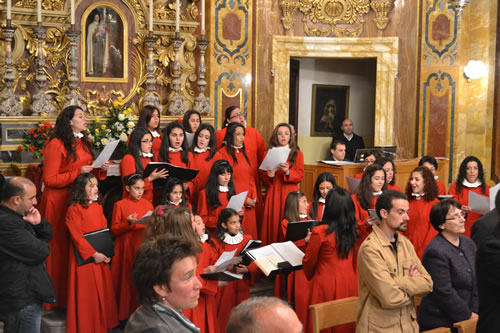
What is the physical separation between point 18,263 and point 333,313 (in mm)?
2128

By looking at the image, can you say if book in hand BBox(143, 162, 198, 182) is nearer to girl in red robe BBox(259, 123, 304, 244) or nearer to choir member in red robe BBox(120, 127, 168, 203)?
choir member in red robe BBox(120, 127, 168, 203)

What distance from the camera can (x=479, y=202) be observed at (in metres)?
6.66

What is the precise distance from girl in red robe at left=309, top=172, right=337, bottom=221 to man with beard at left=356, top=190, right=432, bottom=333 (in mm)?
2150

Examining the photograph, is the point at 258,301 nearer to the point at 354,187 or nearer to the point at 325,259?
the point at 325,259

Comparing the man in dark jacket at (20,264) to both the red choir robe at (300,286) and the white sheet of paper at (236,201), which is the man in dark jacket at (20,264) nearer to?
the white sheet of paper at (236,201)

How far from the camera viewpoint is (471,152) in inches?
439

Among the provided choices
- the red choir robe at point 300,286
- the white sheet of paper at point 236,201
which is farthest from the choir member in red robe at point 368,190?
the white sheet of paper at point 236,201

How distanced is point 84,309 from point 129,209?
0.97 metres

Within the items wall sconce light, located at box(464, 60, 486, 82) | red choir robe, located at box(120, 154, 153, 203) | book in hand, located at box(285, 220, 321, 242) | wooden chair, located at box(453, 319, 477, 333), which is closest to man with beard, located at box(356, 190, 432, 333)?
wooden chair, located at box(453, 319, 477, 333)

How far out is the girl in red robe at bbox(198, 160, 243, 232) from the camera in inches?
254

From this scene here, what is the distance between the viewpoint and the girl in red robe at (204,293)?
5098mm

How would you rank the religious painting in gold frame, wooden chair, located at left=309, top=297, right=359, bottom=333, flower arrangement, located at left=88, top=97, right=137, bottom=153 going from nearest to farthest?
wooden chair, located at left=309, top=297, right=359, bottom=333
flower arrangement, located at left=88, top=97, right=137, bottom=153
the religious painting in gold frame

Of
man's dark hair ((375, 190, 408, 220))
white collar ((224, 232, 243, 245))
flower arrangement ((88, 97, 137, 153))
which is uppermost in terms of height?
flower arrangement ((88, 97, 137, 153))

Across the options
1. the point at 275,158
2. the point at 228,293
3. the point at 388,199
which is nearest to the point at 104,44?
the point at 275,158
